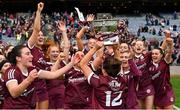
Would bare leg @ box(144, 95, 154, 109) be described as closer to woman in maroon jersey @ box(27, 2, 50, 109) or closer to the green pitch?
woman in maroon jersey @ box(27, 2, 50, 109)

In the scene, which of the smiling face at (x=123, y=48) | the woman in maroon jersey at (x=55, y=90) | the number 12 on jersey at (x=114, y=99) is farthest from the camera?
the woman in maroon jersey at (x=55, y=90)

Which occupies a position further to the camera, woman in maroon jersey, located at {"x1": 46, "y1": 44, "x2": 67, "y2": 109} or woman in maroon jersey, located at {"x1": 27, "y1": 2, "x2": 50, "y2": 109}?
woman in maroon jersey, located at {"x1": 46, "y1": 44, "x2": 67, "y2": 109}

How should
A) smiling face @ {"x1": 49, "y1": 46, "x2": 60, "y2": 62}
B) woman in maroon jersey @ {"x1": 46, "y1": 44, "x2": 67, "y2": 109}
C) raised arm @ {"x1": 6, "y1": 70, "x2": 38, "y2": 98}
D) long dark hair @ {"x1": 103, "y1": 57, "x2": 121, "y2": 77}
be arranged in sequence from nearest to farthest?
raised arm @ {"x1": 6, "y1": 70, "x2": 38, "y2": 98} → long dark hair @ {"x1": 103, "y1": 57, "x2": 121, "y2": 77} → smiling face @ {"x1": 49, "y1": 46, "x2": 60, "y2": 62} → woman in maroon jersey @ {"x1": 46, "y1": 44, "x2": 67, "y2": 109}

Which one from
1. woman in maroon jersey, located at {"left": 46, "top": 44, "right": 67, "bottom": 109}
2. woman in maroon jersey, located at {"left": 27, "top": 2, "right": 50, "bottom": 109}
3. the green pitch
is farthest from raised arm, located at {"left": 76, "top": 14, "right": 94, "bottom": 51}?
the green pitch

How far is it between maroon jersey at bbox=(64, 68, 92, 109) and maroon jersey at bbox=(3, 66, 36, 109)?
4.80ft

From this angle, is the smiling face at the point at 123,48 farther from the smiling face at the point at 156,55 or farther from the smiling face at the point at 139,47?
the smiling face at the point at 156,55

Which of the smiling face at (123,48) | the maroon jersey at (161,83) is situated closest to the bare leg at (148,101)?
the maroon jersey at (161,83)

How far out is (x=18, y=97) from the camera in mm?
6121

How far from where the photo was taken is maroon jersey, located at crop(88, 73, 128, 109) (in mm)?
6047

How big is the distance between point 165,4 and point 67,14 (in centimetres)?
850

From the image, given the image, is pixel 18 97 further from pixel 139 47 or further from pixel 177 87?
pixel 177 87

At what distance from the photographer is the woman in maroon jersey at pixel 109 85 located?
5922mm

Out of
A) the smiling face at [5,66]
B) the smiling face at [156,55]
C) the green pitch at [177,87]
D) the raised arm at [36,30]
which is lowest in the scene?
the green pitch at [177,87]

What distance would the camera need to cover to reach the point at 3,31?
108 ft
